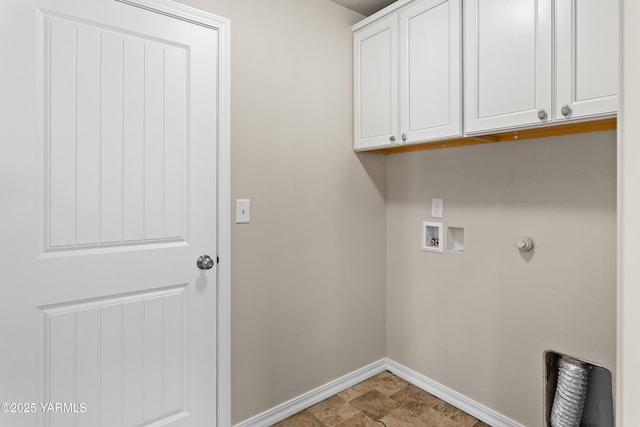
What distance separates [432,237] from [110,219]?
177cm

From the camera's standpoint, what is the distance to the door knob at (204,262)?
1738 mm

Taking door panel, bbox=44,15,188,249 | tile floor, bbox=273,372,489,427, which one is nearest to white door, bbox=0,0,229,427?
door panel, bbox=44,15,188,249

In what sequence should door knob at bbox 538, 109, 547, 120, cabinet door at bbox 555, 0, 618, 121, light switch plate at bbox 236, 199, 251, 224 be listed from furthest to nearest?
light switch plate at bbox 236, 199, 251, 224 → door knob at bbox 538, 109, 547, 120 → cabinet door at bbox 555, 0, 618, 121

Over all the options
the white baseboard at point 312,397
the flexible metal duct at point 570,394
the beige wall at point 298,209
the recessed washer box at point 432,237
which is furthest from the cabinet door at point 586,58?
the white baseboard at point 312,397

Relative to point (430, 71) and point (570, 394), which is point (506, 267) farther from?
point (430, 71)

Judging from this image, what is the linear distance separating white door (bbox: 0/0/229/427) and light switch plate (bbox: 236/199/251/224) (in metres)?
0.15

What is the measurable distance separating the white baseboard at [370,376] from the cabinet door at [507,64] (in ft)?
5.09

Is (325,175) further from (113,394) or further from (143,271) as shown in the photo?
(113,394)

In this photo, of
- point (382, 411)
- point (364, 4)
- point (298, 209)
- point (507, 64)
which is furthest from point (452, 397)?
point (364, 4)

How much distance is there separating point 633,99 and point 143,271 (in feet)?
5.61

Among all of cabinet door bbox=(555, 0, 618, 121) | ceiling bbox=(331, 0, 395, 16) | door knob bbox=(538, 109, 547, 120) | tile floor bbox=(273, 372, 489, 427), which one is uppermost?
ceiling bbox=(331, 0, 395, 16)

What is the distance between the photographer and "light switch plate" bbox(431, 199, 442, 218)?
221cm

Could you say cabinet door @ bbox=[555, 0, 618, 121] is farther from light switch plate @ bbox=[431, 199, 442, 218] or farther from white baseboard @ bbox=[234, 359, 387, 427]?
white baseboard @ bbox=[234, 359, 387, 427]

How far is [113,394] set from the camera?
1522mm
